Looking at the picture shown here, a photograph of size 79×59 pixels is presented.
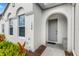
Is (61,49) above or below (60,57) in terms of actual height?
above

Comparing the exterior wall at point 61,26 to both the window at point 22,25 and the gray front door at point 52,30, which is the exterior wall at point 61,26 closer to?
the gray front door at point 52,30

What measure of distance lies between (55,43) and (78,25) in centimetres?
49

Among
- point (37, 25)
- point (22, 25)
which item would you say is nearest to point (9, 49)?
point (22, 25)

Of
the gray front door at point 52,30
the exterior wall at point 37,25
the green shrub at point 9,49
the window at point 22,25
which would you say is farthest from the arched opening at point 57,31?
the green shrub at point 9,49

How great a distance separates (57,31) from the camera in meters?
1.82

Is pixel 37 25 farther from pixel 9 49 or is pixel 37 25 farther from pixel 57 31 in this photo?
pixel 9 49

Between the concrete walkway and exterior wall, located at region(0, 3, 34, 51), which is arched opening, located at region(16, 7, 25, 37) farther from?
the concrete walkway

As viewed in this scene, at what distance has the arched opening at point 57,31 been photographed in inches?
68.2

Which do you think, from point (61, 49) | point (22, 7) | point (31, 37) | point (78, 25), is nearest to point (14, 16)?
point (22, 7)

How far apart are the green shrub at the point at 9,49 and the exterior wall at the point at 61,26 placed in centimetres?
68

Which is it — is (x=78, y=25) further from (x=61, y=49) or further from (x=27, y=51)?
(x=27, y=51)

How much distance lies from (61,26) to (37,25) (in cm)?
41

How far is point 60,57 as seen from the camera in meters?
1.74

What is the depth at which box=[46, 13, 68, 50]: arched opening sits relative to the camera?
5.68ft
